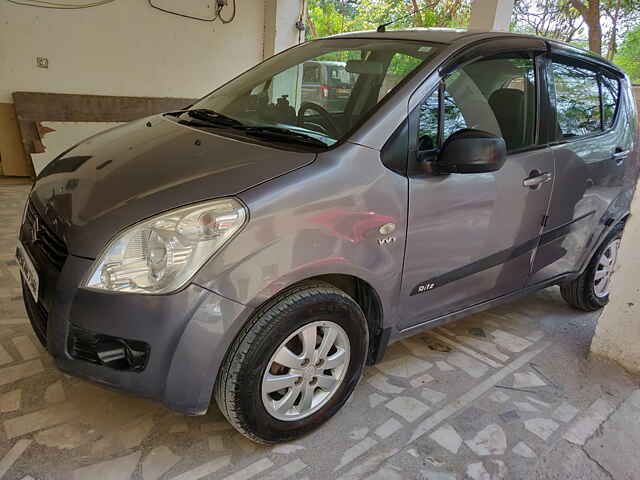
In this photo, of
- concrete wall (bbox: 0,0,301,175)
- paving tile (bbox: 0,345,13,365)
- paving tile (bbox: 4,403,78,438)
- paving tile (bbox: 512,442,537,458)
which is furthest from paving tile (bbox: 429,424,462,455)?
concrete wall (bbox: 0,0,301,175)

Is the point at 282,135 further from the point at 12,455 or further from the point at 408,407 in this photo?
the point at 12,455

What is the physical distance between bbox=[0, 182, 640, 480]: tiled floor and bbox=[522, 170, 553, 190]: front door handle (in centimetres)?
93

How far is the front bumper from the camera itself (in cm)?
143

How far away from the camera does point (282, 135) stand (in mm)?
1884

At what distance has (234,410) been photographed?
5.33 ft

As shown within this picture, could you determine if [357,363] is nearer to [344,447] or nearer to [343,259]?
[344,447]

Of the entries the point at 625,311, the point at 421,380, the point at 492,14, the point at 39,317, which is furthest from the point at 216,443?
the point at 492,14

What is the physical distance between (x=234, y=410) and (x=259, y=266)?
0.51 metres

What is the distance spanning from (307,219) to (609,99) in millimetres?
2177

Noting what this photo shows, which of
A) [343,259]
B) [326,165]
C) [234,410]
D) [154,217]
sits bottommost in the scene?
[234,410]

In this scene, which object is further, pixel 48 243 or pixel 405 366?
pixel 405 366

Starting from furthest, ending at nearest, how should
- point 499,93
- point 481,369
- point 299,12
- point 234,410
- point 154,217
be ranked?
point 299,12 < point 481,369 < point 499,93 < point 234,410 < point 154,217

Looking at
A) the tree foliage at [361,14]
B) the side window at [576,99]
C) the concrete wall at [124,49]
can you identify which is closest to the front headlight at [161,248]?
the side window at [576,99]

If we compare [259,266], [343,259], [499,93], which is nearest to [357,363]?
[343,259]
